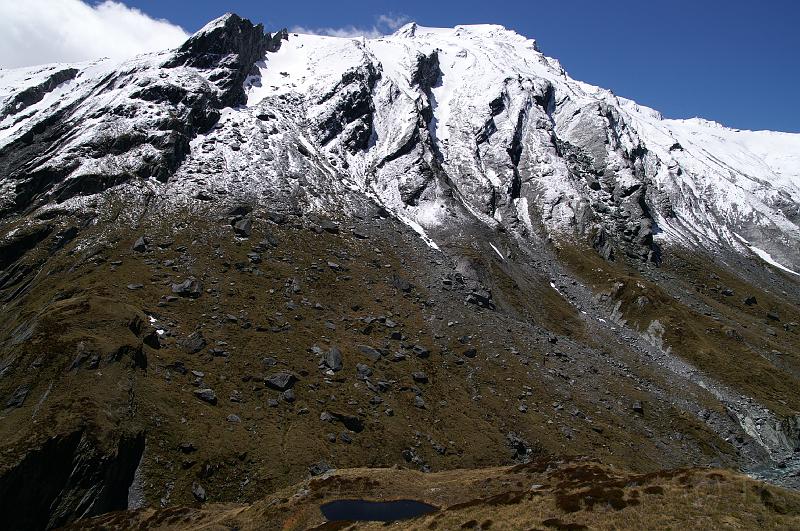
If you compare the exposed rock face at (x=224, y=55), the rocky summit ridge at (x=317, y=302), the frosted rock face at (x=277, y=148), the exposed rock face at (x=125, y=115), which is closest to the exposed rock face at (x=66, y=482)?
the rocky summit ridge at (x=317, y=302)

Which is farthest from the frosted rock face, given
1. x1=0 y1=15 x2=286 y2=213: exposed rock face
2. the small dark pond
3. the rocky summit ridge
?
the small dark pond

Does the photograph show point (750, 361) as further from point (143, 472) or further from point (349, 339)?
point (143, 472)

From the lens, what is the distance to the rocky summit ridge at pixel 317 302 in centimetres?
5903

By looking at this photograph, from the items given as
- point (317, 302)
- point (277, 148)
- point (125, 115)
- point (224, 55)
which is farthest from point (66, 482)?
point (224, 55)

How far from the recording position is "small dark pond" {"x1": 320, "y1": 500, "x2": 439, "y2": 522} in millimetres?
46750

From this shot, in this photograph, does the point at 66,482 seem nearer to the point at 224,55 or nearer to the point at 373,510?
the point at 373,510

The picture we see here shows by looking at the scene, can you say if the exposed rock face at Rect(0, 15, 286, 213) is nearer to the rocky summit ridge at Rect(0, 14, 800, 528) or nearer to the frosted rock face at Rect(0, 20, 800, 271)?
the frosted rock face at Rect(0, 20, 800, 271)

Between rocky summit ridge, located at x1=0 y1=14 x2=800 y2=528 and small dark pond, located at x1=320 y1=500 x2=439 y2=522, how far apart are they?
1209 cm

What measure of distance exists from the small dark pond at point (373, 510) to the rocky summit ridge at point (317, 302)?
12094mm

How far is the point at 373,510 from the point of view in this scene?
48.7 m

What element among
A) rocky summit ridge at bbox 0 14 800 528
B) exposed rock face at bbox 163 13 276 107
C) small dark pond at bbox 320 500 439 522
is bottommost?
small dark pond at bbox 320 500 439 522

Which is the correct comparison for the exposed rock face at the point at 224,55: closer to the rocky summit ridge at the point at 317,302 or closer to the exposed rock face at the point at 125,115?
the exposed rock face at the point at 125,115

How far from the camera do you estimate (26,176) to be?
119 m

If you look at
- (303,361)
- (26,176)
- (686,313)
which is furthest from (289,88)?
(686,313)
